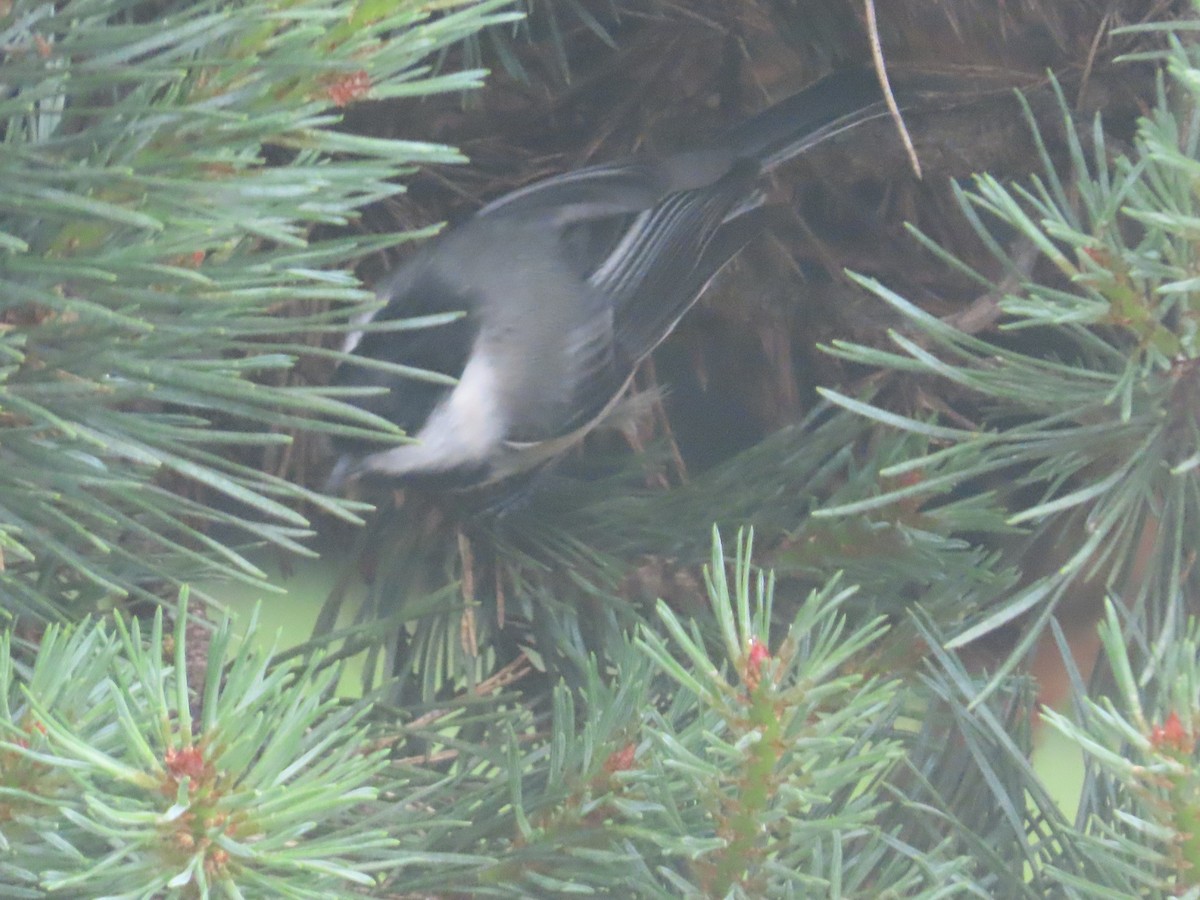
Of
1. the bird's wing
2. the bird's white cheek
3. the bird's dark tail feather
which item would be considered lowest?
the bird's white cheek

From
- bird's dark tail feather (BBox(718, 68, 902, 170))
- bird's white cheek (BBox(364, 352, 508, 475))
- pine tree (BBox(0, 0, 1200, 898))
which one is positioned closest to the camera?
pine tree (BBox(0, 0, 1200, 898))

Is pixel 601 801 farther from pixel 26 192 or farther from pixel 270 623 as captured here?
pixel 270 623

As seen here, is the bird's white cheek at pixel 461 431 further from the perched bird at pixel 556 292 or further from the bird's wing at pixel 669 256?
the bird's wing at pixel 669 256

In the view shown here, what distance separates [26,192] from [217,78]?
0.06 meters

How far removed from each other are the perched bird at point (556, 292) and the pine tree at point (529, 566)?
119mm

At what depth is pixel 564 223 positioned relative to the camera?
939 millimetres

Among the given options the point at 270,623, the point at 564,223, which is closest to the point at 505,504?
the point at 270,623

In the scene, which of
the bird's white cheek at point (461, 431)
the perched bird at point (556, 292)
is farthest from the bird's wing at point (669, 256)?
the bird's white cheek at point (461, 431)

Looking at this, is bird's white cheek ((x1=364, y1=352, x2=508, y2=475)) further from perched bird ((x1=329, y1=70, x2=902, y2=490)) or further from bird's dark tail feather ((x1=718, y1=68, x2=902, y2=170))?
bird's dark tail feather ((x1=718, y1=68, x2=902, y2=170))

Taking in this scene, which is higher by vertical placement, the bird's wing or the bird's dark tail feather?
the bird's dark tail feather

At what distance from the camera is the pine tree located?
0.29 m

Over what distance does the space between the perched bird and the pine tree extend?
0.12 metres

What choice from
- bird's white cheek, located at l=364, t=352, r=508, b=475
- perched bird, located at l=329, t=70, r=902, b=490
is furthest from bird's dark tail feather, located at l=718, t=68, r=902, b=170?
bird's white cheek, located at l=364, t=352, r=508, b=475

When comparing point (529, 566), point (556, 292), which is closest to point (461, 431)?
point (556, 292)
